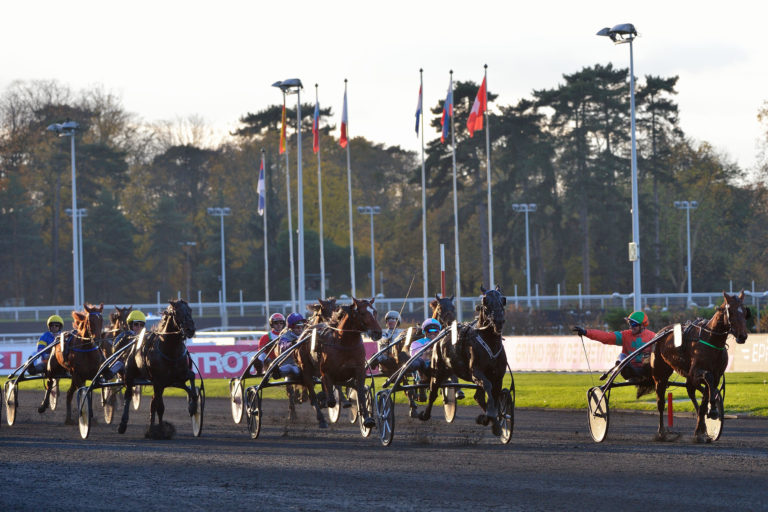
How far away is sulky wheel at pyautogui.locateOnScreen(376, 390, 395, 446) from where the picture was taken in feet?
44.9

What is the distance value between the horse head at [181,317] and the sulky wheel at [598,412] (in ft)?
16.1

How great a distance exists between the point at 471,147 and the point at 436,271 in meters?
13.7

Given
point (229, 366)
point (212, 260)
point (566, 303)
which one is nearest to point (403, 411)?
point (229, 366)

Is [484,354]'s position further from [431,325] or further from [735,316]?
[431,325]

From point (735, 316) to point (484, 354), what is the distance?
2.75m

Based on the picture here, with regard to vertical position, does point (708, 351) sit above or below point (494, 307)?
below

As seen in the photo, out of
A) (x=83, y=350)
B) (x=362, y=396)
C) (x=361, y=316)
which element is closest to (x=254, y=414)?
(x=362, y=396)

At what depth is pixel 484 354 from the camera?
13398 mm

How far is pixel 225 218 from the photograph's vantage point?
73625 millimetres

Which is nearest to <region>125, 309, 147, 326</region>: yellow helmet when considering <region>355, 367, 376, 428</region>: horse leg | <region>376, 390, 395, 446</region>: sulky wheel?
<region>355, 367, 376, 428</region>: horse leg

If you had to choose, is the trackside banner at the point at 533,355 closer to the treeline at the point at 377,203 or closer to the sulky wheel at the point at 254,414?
the sulky wheel at the point at 254,414

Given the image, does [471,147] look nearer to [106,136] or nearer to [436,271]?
[436,271]

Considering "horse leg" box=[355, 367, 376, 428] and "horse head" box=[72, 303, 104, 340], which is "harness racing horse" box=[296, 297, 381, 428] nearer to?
"horse leg" box=[355, 367, 376, 428]

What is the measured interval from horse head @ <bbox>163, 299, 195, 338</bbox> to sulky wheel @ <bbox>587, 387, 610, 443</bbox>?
489 centimetres
